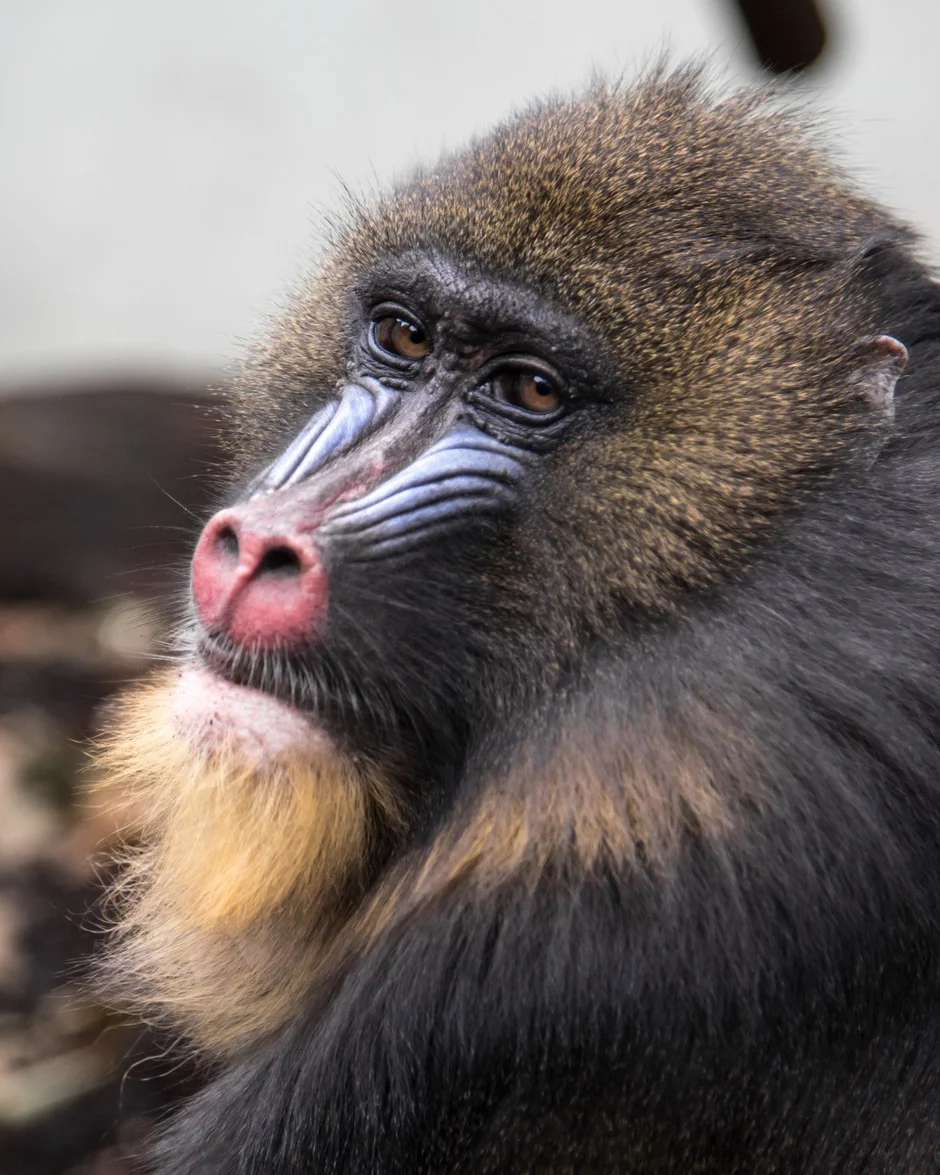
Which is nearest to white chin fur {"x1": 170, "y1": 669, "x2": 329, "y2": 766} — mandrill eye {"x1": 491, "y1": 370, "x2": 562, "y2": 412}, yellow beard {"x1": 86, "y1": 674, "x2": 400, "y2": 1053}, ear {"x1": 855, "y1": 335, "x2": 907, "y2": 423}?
yellow beard {"x1": 86, "y1": 674, "x2": 400, "y2": 1053}

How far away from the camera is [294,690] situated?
6.43 feet

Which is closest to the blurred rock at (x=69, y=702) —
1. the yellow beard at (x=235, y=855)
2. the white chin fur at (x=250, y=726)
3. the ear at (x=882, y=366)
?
the yellow beard at (x=235, y=855)

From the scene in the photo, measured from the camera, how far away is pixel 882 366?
6.75 ft

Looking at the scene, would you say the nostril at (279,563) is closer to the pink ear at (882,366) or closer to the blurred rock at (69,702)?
the pink ear at (882,366)

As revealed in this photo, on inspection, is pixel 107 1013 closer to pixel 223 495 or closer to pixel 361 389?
pixel 223 495

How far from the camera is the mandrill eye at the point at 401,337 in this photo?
7.09 ft

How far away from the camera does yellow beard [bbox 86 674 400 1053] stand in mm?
1998

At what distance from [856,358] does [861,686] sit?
50 cm

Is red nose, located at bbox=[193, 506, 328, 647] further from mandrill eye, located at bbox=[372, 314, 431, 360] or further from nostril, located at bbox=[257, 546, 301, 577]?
mandrill eye, located at bbox=[372, 314, 431, 360]

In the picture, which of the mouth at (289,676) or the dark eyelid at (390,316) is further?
the dark eyelid at (390,316)

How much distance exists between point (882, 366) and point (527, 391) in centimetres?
51

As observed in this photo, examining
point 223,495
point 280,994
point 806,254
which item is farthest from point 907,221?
point 280,994

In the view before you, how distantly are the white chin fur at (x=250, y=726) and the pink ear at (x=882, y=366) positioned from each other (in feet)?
3.01

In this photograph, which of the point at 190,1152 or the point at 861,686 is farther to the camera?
the point at 190,1152
